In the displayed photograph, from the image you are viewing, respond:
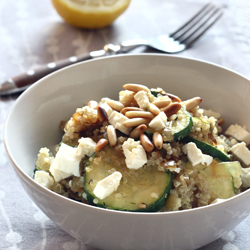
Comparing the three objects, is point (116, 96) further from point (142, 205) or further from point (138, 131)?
point (142, 205)

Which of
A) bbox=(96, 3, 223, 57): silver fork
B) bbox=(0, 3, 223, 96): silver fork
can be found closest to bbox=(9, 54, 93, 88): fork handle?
bbox=(0, 3, 223, 96): silver fork

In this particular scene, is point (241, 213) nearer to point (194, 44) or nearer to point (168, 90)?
point (168, 90)

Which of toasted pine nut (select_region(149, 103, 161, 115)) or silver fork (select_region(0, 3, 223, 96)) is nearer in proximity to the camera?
toasted pine nut (select_region(149, 103, 161, 115))

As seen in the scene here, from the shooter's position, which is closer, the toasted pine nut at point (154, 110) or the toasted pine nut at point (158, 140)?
the toasted pine nut at point (158, 140)

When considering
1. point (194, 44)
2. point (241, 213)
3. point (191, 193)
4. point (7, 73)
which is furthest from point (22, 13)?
point (241, 213)

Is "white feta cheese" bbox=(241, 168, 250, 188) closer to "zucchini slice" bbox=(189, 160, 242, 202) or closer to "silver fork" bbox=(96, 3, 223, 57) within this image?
"zucchini slice" bbox=(189, 160, 242, 202)

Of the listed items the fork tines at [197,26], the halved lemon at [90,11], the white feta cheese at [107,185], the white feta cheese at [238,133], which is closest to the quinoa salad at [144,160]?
the white feta cheese at [107,185]

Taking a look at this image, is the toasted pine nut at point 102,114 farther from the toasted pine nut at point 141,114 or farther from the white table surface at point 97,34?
the white table surface at point 97,34
